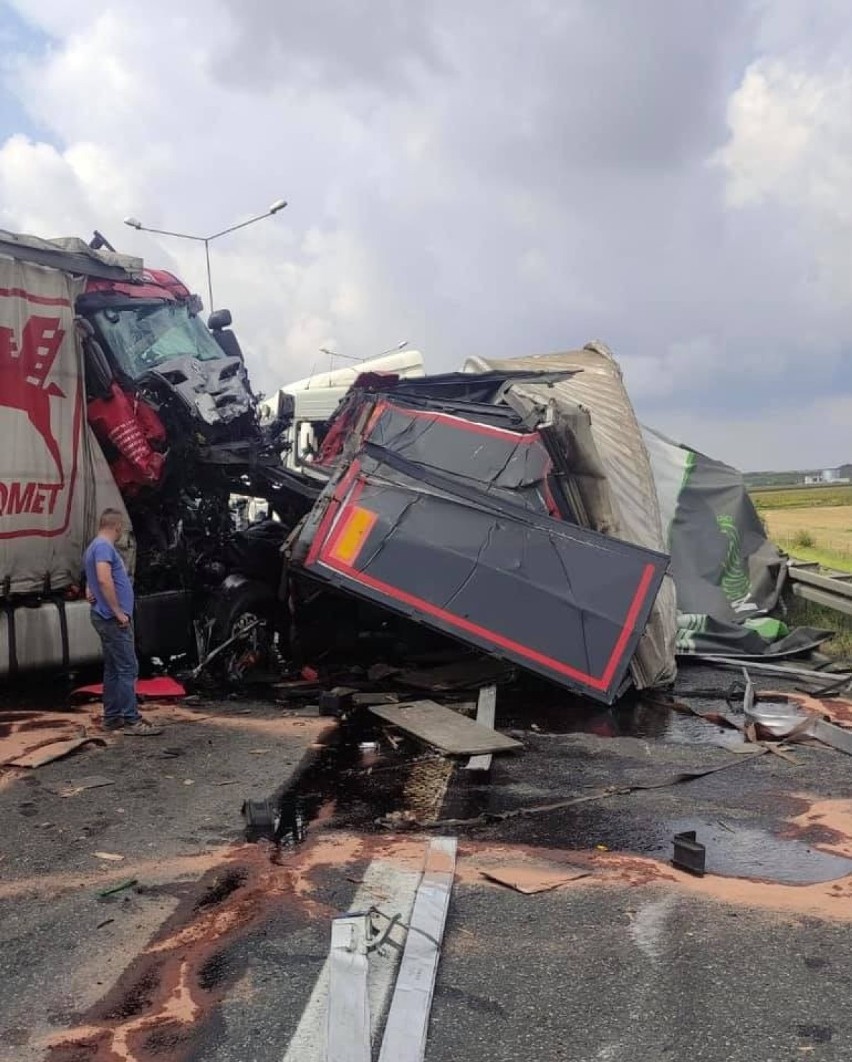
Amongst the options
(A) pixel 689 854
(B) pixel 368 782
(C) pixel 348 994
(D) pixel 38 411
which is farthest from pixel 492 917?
(D) pixel 38 411

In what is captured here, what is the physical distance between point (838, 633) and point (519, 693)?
4121 millimetres

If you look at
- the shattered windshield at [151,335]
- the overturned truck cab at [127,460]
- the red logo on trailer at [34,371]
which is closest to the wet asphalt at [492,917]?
the overturned truck cab at [127,460]

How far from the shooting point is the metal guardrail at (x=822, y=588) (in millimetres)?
9609

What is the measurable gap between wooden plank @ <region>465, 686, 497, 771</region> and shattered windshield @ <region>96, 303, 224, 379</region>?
3887 millimetres

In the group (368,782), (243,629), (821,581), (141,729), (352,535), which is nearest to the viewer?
(368,782)

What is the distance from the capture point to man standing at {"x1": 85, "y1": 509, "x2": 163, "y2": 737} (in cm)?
636

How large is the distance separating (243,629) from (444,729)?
2.71m

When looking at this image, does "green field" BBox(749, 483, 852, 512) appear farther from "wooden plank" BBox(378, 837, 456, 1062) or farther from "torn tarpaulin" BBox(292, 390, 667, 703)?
"wooden plank" BBox(378, 837, 456, 1062)

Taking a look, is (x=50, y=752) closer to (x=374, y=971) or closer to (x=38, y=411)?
(x=38, y=411)

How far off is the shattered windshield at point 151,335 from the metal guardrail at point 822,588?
21.6ft

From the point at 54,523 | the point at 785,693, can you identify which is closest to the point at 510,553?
the point at 785,693

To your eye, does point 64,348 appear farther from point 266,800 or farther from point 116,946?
point 116,946

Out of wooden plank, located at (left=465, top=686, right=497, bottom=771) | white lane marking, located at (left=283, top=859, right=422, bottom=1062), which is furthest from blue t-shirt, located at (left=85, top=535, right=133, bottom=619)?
white lane marking, located at (left=283, top=859, right=422, bottom=1062)

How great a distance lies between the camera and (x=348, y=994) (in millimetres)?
2826
